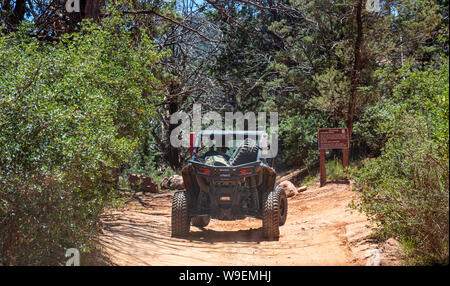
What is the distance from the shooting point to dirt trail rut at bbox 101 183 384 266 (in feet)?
19.9

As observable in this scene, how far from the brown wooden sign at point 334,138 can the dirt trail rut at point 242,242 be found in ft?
11.0

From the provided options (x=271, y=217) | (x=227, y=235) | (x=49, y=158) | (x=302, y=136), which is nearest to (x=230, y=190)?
(x=271, y=217)

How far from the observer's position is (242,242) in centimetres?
764

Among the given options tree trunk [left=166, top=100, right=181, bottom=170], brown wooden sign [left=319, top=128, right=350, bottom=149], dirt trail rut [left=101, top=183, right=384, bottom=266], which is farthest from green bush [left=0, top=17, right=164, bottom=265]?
tree trunk [left=166, top=100, right=181, bottom=170]

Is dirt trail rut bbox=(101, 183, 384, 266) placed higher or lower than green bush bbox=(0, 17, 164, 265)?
lower

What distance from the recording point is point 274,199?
25.3 ft

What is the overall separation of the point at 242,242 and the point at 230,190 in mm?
922

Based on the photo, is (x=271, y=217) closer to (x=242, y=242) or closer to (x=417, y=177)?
(x=242, y=242)

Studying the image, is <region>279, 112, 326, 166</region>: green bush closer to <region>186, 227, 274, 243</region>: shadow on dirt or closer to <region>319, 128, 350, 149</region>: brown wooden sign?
<region>319, 128, 350, 149</region>: brown wooden sign

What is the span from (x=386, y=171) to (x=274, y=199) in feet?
7.07

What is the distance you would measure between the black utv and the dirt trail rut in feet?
1.38

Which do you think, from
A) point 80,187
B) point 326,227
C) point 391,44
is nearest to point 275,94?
point 391,44

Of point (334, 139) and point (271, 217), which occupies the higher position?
point (334, 139)
